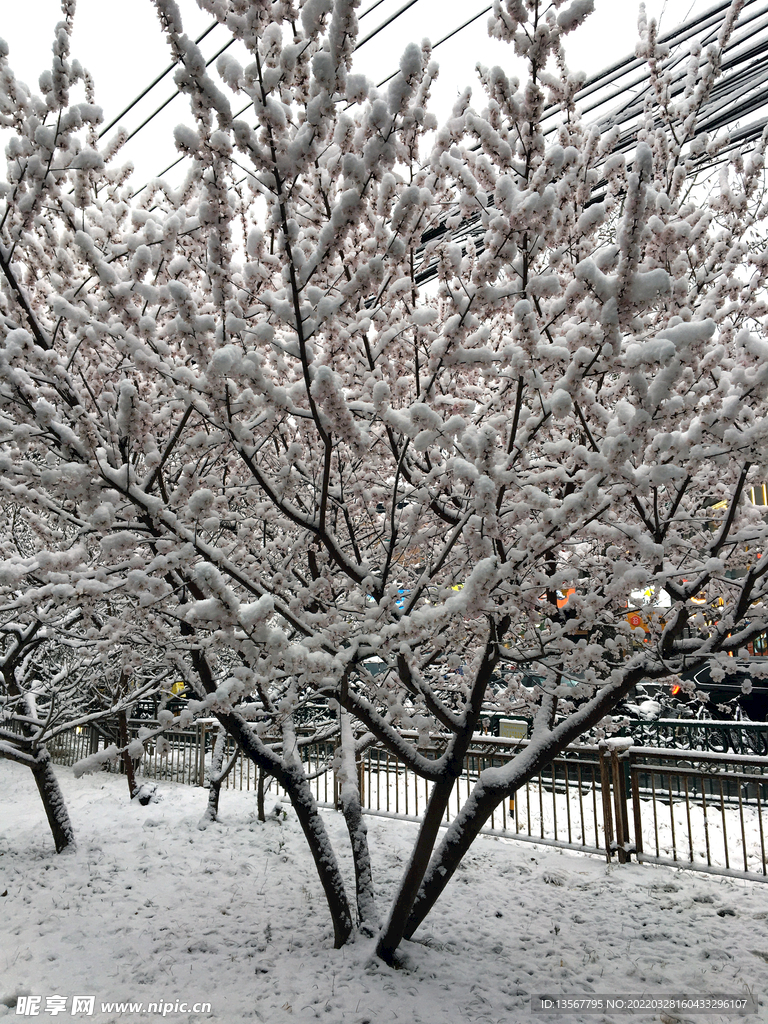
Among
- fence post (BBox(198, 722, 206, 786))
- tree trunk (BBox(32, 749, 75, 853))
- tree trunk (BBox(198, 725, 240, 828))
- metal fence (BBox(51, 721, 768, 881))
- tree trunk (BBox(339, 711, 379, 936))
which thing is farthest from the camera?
fence post (BBox(198, 722, 206, 786))

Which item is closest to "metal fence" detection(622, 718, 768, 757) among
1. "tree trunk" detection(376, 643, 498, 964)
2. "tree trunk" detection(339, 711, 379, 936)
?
"tree trunk" detection(339, 711, 379, 936)

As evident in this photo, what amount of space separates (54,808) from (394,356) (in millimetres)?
6080

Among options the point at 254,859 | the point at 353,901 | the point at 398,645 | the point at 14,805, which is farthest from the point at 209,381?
the point at 14,805

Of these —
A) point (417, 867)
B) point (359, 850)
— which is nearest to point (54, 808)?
point (359, 850)

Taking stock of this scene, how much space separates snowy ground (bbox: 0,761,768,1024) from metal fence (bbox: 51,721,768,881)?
12.8 inches

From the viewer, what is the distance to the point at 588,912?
5.14 metres

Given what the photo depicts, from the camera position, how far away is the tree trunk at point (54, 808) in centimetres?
652

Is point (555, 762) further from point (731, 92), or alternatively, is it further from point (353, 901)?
point (731, 92)

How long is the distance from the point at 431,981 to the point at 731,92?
274 inches

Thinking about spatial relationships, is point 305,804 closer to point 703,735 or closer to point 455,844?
point 455,844

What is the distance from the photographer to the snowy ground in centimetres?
380

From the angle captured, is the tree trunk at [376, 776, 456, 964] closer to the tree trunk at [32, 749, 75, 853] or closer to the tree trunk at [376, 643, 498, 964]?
the tree trunk at [376, 643, 498, 964]

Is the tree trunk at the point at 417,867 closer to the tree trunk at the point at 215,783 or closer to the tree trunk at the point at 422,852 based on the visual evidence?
the tree trunk at the point at 422,852

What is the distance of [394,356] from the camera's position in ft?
11.8
